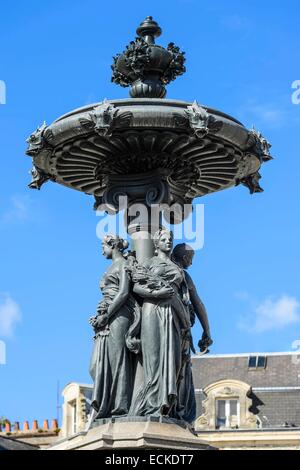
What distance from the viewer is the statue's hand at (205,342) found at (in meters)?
18.2

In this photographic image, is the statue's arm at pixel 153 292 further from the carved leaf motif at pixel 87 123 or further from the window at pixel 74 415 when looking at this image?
the window at pixel 74 415

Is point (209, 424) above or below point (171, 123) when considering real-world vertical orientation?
above

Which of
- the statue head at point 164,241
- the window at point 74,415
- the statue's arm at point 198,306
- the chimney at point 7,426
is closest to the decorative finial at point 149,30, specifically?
the statue head at point 164,241

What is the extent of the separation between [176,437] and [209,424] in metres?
43.8

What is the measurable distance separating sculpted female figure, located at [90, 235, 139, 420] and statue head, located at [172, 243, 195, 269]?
2.96 feet

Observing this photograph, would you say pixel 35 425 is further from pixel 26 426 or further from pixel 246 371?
pixel 246 371

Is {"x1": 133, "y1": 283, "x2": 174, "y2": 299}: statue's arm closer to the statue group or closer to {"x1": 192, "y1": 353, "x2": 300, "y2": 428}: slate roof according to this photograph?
the statue group

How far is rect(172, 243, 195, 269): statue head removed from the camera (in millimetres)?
18031

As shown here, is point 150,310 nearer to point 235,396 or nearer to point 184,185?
point 184,185

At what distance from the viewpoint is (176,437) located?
53.7 ft

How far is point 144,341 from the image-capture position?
1714 centimetres

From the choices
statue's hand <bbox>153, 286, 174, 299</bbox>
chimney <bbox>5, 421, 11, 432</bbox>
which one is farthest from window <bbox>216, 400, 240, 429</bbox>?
statue's hand <bbox>153, 286, 174, 299</bbox>

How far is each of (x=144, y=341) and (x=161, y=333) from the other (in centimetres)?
24
